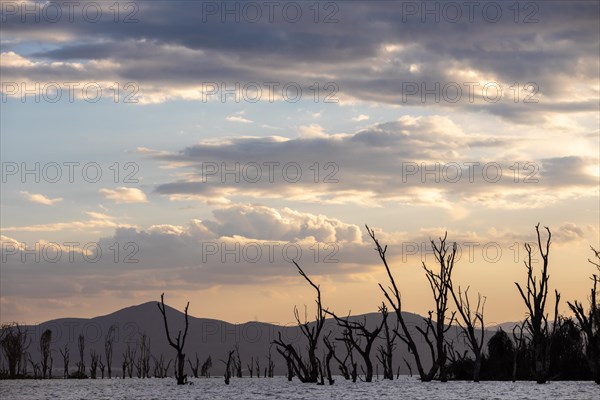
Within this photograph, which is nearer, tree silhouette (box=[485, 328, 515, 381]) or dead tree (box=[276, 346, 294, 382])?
dead tree (box=[276, 346, 294, 382])

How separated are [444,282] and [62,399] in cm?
2291

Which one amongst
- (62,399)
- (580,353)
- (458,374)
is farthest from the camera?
(458,374)

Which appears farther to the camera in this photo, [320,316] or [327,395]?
[320,316]

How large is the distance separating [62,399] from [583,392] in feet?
89.4

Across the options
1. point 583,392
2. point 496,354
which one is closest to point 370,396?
point 583,392

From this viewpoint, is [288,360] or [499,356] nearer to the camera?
[288,360]

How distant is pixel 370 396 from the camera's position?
47.3 m

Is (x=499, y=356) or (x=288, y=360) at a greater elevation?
(x=288, y=360)

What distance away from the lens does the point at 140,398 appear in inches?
2031

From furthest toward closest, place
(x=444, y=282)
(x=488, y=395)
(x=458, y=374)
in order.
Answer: (x=458, y=374) → (x=444, y=282) → (x=488, y=395)

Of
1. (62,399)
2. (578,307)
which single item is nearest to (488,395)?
(578,307)

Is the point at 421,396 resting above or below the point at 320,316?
below

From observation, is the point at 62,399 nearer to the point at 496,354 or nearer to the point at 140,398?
the point at 140,398

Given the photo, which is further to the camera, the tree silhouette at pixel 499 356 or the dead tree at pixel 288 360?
the tree silhouette at pixel 499 356
